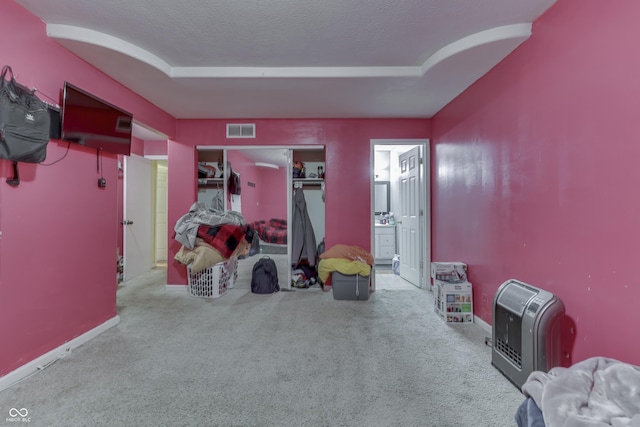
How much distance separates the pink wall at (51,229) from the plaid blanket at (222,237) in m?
0.95

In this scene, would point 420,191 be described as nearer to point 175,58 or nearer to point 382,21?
point 382,21

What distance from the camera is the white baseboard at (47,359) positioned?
5.57 feet

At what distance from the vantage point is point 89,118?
221 centimetres

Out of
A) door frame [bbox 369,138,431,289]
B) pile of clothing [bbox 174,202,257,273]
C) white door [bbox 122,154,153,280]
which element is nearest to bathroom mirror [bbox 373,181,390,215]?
door frame [bbox 369,138,431,289]

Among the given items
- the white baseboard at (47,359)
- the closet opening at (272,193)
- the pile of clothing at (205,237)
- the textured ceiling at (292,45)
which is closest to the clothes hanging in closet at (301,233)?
the closet opening at (272,193)

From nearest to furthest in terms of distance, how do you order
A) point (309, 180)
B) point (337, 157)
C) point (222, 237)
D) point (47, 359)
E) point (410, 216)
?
point (47, 359) < point (222, 237) < point (337, 157) < point (309, 180) < point (410, 216)

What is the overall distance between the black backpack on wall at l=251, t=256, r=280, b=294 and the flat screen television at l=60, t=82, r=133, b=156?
6.46ft

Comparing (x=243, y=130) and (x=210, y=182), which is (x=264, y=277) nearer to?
(x=210, y=182)

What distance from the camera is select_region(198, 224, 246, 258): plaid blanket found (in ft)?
11.1

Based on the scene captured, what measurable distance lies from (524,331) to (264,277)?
9.11 ft

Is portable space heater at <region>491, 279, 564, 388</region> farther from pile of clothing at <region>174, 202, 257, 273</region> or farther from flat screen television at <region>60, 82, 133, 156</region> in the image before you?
flat screen television at <region>60, 82, 133, 156</region>

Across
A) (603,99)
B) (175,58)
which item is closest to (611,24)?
(603,99)

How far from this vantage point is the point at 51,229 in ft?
6.56

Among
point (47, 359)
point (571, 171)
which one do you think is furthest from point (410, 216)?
point (47, 359)
